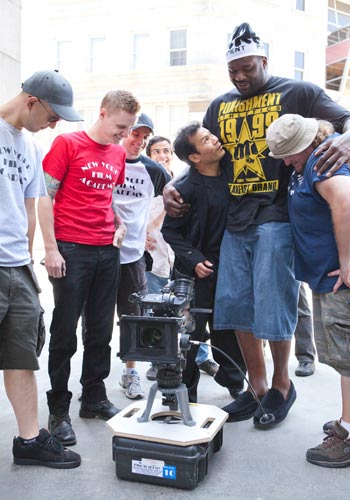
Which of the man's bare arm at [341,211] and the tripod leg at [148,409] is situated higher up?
the man's bare arm at [341,211]

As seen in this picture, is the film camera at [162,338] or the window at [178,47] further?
the window at [178,47]

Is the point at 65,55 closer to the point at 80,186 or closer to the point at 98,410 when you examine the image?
the point at 80,186

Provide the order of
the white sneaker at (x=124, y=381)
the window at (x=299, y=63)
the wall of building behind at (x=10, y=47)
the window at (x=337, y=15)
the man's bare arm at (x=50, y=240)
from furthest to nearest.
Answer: the window at (x=337, y=15) < the window at (x=299, y=63) < the wall of building behind at (x=10, y=47) < the white sneaker at (x=124, y=381) < the man's bare arm at (x=50, y=240)

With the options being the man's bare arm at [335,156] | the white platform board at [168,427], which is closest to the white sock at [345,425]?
the white platform board at [168,427]

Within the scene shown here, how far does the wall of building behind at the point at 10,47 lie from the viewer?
5549mm

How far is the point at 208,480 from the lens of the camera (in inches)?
107

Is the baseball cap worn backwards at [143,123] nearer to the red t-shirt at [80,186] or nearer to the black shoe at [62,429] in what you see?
the red t-shirt at [80,186]

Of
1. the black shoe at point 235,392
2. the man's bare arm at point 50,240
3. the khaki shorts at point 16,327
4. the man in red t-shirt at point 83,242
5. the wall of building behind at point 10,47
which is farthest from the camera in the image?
the wall of building behind at point 10,47

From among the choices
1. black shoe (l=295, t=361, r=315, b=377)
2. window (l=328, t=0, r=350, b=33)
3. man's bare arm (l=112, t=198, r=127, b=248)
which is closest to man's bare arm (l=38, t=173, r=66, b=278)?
man's bare arm (l=112, t=198, r=127, b=248)

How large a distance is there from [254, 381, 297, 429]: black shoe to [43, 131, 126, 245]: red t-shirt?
4.47 feet

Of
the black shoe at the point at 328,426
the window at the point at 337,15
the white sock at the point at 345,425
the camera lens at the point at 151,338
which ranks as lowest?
the black shoe at the point at 328,426

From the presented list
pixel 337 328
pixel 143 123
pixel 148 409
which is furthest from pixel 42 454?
pixel 143 123

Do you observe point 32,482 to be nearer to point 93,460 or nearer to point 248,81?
point 93,460


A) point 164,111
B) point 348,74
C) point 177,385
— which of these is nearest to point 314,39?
point 348,74
